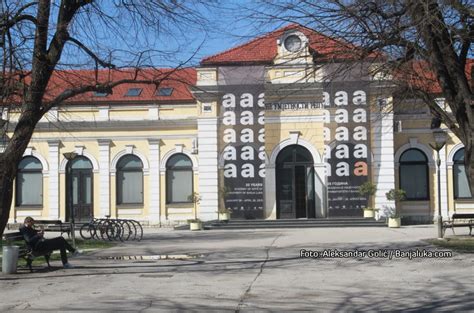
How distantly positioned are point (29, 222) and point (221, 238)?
9.81m

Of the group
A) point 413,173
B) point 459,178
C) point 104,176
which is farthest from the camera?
point 104,176

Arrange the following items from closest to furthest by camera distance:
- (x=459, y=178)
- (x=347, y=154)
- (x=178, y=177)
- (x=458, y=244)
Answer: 1. (x=458, y=244)
2. (x=347, y=154)
3. (x=459, y=178)
4. (x=178, y=177)

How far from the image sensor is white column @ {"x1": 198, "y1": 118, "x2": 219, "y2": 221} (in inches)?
1202

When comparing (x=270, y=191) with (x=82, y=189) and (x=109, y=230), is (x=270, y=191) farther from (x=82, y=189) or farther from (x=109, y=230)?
(x=82, y=189)

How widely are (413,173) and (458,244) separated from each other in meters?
14.6

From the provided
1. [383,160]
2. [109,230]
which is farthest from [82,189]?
[383,160]

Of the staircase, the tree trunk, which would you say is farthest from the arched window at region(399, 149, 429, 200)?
the tree trunk

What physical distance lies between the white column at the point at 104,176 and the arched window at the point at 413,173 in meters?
15.1

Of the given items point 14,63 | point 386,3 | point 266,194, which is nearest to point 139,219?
point 266,194

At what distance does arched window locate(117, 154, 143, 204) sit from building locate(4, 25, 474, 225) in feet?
0.17

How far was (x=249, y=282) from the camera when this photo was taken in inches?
457

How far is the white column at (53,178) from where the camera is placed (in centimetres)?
3281

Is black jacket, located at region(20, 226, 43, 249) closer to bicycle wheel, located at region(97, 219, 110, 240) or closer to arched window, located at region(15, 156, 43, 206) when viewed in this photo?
bicycle wheel, located at region(97, 219, 110, 240)

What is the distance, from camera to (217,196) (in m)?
30.6
